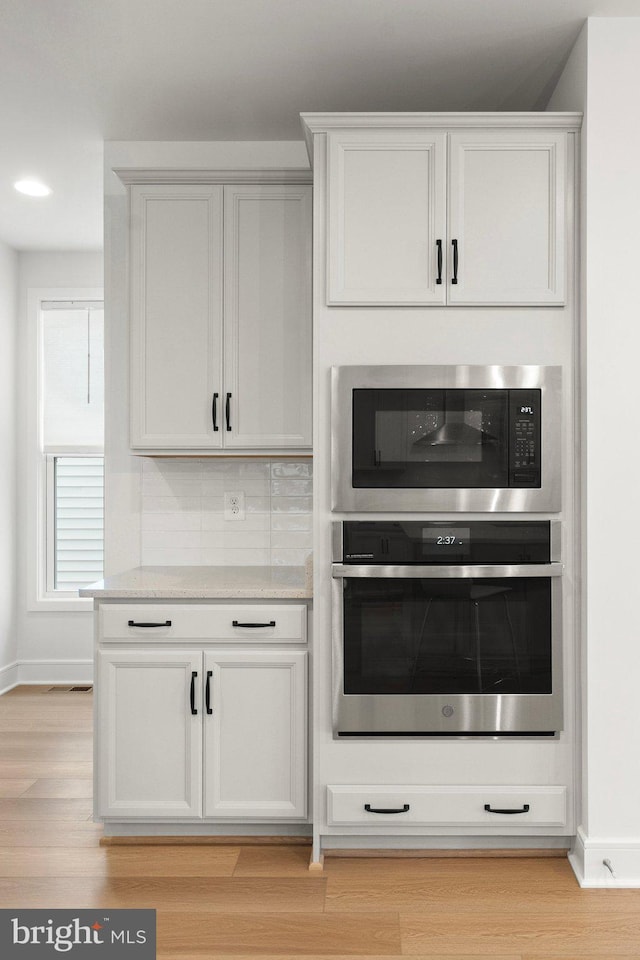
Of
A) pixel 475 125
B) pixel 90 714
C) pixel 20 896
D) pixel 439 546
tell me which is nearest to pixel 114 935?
pixel 20 896

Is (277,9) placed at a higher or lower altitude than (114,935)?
higher

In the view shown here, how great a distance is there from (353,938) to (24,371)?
3.90 metres

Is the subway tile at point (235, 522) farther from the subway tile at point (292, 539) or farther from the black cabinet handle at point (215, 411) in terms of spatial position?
the black cabinet handle at point (215, 411)

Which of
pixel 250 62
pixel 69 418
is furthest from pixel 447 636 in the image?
pixel 69 418

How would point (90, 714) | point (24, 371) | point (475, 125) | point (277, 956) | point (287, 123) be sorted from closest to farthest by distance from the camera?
1. point (277, 956)
2. point (475, 125)
3. point (287, 123)
4. point (90, 714)
5. point (24, 371)

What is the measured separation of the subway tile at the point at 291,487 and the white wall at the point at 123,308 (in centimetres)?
36

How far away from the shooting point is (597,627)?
248 cm

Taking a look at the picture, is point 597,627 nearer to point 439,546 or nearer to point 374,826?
point 439,546

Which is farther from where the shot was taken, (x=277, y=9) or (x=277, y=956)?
(x=277, y=9)

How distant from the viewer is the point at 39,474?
4852mm

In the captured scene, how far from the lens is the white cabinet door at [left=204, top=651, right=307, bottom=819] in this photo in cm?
265

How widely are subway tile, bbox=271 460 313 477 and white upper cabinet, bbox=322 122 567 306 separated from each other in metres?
1.00

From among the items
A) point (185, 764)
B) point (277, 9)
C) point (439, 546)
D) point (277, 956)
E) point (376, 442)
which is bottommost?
point (277, 956)

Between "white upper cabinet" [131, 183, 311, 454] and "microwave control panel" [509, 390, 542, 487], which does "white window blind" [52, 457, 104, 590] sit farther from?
"microwave control panel" [509, 390, 542, 487]
